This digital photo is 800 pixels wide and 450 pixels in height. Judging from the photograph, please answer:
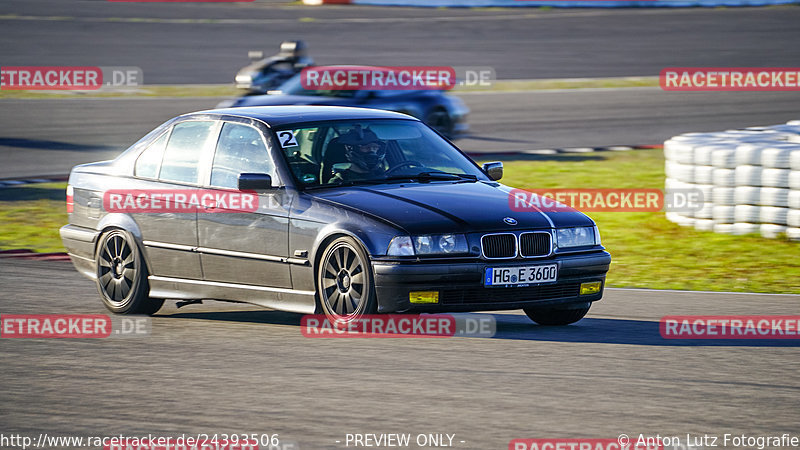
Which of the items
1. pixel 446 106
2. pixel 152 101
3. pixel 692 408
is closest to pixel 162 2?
pixel 152 101

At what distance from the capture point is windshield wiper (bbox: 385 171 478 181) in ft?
26.8

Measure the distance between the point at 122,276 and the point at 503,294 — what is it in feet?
9.11

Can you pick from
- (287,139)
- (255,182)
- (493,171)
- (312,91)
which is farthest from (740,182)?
(312,91)

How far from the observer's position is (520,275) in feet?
24.2

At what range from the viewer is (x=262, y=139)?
8195 mm

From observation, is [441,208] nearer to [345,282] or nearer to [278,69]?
[345,282]

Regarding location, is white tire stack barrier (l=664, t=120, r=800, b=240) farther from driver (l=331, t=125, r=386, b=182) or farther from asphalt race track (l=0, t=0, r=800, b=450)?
driver (l=331, t=125, r=386, b=182)

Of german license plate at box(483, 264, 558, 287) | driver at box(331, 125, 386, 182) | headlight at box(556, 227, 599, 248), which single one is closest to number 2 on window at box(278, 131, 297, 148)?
driver at box(331, 125, 386, 182)

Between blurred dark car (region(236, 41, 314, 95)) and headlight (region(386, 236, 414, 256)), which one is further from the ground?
blurred dark car (region(236, 41, 314, 95))

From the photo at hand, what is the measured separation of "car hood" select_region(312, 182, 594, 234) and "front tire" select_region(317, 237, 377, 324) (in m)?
0.26

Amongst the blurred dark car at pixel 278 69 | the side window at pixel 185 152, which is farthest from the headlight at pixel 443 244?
the blurred dark car at pixel 278 69

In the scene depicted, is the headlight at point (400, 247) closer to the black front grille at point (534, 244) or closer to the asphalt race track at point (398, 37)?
the black front grille at point (534, 244)

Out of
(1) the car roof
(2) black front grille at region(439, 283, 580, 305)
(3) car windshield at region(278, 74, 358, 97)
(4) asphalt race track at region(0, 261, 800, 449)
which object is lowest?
(4) asphalt race track at region(0, 261, 800, 449)

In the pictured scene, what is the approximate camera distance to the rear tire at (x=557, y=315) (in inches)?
313
